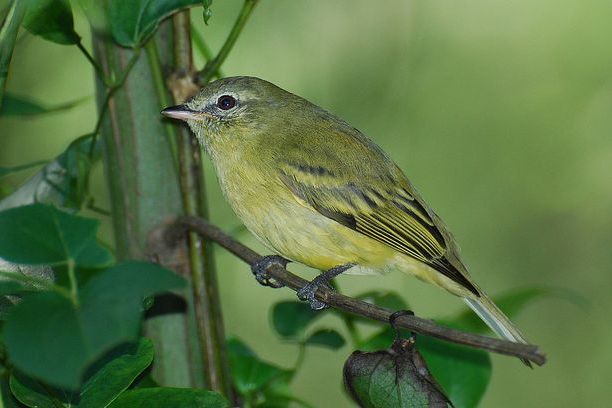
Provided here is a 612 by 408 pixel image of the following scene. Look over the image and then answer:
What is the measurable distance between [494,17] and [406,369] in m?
5.09

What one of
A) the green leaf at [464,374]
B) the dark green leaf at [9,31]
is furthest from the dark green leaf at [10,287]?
the green leaf at [464,374]

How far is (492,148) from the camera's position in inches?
264

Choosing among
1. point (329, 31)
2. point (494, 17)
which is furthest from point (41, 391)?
point (494, 17)

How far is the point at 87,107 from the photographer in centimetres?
543

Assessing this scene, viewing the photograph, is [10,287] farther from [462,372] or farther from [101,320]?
[462,372]

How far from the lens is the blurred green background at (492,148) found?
596 centimetres

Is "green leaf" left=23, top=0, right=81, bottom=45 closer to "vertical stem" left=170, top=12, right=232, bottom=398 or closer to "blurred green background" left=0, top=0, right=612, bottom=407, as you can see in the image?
"vertical stem" left=170, top=12, right=232, bottom=398

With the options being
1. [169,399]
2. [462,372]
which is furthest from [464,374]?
[169,399]

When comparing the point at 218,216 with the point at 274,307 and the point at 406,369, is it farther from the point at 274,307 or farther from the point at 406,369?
the point at 406,369

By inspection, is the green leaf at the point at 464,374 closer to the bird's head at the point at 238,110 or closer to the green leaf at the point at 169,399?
the green leaf at the point at 169,399

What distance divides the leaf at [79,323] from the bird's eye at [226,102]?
7.36 ft

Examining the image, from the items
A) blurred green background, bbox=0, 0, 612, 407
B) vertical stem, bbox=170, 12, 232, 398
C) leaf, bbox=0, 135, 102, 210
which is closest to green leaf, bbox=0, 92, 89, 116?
leaf, bbox=0, 135, 102, 210

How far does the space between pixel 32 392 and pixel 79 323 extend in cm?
46

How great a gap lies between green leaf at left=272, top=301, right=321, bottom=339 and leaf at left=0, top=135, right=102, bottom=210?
0.70m
